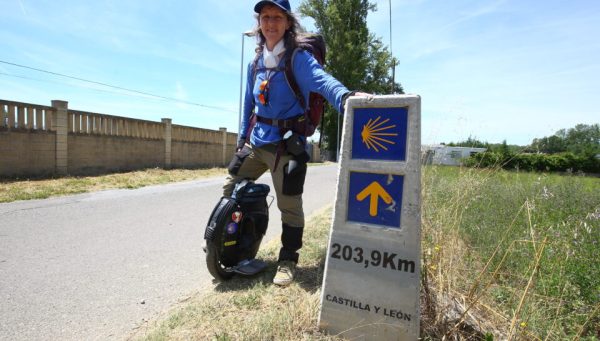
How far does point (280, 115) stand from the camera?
2.76 m

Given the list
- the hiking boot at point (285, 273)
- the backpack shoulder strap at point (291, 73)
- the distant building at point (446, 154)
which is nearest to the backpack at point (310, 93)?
the backpack shoulder strap at point (291, 73)

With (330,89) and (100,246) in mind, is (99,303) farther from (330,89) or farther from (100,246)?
(330,89)

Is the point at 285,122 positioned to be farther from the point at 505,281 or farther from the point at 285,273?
the point at 505,281

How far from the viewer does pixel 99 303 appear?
8.86 feet

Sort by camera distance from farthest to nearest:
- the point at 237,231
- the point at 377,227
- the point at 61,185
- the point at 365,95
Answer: the point at 61,185
the point at 237,231
the point at 365,95
the point at 377,227

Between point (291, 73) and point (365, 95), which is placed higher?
point (291, 73)

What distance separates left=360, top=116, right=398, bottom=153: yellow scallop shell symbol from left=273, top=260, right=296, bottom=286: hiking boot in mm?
1221

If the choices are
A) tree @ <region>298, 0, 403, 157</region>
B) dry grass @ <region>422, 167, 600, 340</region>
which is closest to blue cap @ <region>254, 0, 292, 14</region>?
dry grass @ <region>422, 167, 600, 340</region>

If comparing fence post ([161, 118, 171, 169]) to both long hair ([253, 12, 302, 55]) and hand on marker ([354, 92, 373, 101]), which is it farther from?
hand on marker ([354, 92, 373, 101])

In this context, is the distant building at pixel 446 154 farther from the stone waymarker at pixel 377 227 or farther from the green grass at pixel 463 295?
the stone waymarker at pixel 377 227

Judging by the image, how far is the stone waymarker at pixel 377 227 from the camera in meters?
1.82

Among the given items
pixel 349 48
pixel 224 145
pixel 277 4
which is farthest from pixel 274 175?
pixel 349 48

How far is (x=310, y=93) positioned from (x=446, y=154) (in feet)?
10.8

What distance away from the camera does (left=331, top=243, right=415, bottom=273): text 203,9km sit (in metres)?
1.82
